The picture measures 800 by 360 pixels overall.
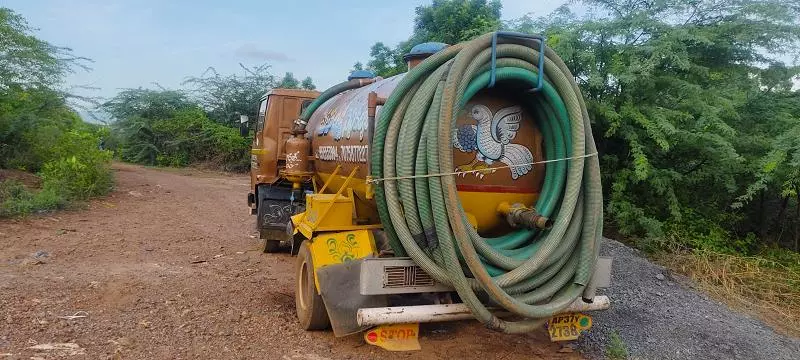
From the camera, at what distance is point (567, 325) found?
4.33m

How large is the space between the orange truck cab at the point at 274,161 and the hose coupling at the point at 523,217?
382 centimetres

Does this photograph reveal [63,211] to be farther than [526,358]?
Yes

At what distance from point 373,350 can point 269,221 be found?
3.56m

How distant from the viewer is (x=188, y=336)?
4.42 m

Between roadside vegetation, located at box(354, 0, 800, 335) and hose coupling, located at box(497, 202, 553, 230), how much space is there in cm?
352

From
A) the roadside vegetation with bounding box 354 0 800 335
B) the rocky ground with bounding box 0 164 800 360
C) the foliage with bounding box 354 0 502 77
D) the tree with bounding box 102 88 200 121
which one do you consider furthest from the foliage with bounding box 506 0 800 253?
the tree with bounding box 102 88 200 121

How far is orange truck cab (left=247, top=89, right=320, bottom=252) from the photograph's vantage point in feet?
24.8

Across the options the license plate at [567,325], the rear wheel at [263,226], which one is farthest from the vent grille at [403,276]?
the rear wheel at [263,226]

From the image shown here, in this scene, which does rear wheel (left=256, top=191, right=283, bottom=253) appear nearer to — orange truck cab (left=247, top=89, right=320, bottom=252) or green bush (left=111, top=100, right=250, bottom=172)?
orange truck cab (left=247, top=89, right=320, bottom=252)

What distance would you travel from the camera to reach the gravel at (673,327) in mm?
4652

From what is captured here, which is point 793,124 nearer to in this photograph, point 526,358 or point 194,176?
point 526,358

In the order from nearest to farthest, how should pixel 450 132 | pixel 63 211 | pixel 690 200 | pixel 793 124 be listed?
pixel 450 132 → pixel 793 124 → pixel 690 200 → pixel 63 211

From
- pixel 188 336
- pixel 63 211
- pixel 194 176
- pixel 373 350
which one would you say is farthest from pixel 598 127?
pixel 194 176

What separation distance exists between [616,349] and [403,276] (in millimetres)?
1732
